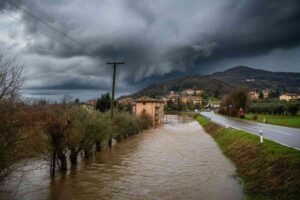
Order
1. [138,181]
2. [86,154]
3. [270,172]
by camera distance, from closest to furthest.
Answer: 1. [270,172]
2. [138,181]
3. [86,154]

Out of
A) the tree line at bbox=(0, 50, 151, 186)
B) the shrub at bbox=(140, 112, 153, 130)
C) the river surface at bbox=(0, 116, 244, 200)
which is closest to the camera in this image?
the tree line at bbox=(0, 50, 151, 186)

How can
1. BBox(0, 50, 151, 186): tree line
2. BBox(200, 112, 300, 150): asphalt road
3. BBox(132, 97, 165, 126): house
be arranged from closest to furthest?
BBox(0, 50, 151, 186): tree line, BBox(200, 112, 300, 150): asphalt road, BBox(132, 97, 165, 126): house

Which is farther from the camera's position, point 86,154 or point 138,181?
point 86,154

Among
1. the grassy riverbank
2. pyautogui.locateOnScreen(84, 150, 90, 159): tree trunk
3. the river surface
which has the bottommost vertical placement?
the river surface

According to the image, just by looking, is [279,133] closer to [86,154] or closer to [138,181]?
[138,181]

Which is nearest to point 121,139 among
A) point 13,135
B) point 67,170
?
point 67,170

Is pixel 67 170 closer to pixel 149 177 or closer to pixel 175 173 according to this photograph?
pixel 149 177

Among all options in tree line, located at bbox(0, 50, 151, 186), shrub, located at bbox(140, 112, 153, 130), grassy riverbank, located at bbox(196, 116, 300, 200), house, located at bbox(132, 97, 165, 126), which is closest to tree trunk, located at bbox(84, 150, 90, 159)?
tree line, located at bbox(0, 50, 151, 186)

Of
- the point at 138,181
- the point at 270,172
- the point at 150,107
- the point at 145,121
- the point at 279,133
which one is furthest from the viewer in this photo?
the point at 150,107

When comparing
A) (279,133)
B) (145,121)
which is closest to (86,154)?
(279,133)

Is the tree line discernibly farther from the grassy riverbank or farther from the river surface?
the grassy riverbank

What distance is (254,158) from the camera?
2358 cm

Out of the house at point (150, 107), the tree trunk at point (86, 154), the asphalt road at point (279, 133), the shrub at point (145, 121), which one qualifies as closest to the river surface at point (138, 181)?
the tree trunk at point (86, 154)

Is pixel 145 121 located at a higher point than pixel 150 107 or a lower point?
lower
